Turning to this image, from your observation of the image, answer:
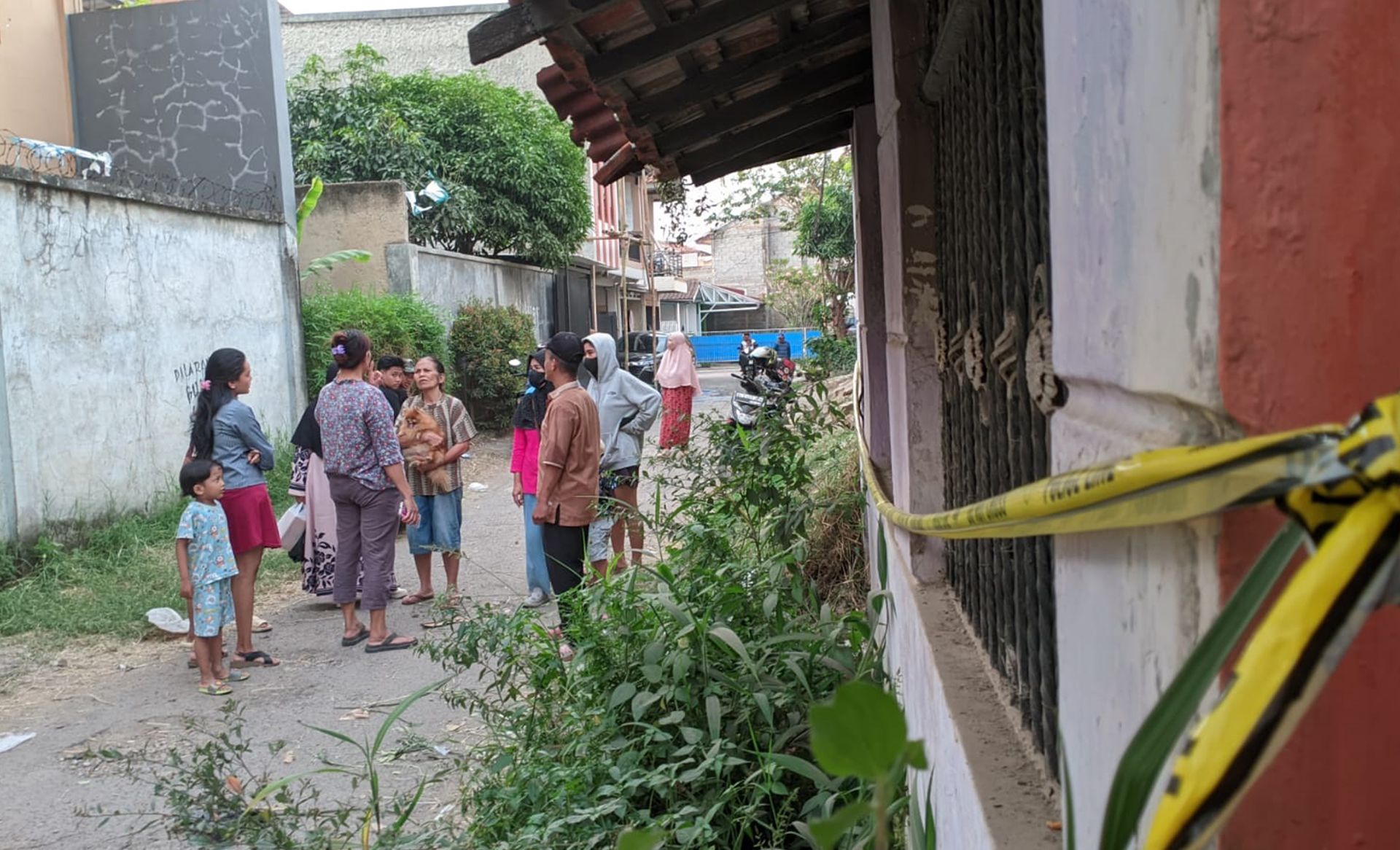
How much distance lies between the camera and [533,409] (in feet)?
23.8

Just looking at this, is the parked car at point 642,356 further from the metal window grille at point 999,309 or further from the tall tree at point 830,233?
the metal window grille at point 999,309

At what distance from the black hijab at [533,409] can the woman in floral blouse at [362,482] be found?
0.95 meters

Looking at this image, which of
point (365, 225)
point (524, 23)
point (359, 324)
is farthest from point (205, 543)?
point (365, 225)

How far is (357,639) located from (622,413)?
2.01m

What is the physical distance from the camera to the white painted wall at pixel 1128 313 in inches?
33.8

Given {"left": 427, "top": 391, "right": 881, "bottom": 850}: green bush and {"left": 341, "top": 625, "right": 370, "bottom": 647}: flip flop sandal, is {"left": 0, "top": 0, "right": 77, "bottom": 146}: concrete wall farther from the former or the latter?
{"left": 427, "top": 391, "right": 881, "bottom": 850}: green bush

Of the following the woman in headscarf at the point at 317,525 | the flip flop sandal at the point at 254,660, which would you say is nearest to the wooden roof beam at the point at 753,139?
the woman in headscarf at the point at 317,525

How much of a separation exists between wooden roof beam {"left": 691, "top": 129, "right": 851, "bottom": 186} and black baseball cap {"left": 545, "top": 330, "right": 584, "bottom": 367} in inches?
49.5

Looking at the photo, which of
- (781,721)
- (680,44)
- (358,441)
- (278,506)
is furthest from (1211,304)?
(278,506)

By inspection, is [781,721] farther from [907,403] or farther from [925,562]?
[907,403]

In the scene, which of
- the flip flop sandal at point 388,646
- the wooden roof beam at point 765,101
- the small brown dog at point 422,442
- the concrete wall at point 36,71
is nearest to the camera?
the wooden roof beam at point 765,101

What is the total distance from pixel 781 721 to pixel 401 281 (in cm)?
1266

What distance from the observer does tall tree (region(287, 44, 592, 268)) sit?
18.8 meters

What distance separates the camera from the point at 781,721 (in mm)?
3762
